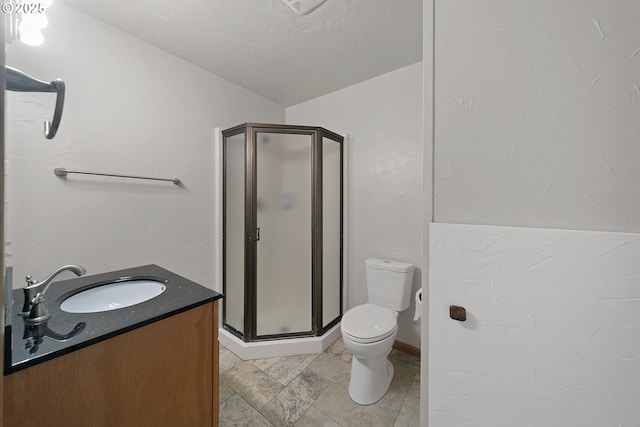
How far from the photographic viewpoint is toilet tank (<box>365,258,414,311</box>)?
177cm

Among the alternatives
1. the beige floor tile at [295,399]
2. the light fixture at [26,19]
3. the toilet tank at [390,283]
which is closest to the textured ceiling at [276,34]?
the light fixture at [26,19]

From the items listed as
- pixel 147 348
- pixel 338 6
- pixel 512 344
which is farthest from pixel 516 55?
pixel 147 348

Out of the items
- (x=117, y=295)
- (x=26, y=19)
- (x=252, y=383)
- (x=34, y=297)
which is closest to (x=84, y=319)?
(x=34, y=297)

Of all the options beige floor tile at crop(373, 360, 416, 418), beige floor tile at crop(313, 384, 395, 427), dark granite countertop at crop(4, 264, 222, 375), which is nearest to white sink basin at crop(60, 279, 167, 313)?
dark granite countertop at crop(4, 264, 222, 375)

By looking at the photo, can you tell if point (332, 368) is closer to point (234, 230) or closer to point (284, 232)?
point (284, 232)

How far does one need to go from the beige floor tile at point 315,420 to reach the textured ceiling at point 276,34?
224 cm

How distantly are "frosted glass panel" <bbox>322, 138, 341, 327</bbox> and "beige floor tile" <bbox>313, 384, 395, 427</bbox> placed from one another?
59 centimetres

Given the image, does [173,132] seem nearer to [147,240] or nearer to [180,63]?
[180,63]

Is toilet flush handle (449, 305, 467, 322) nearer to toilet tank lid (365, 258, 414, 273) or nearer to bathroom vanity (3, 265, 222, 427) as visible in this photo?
bathroom vanity (3, 265, 222, 427)

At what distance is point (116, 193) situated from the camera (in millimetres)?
1467

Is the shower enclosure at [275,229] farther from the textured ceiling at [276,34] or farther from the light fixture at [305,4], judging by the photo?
the light fixture at [305,4]

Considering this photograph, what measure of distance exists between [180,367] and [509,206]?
1230 mm

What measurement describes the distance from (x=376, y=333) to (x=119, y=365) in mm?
1209

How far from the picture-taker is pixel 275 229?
6.46ft
